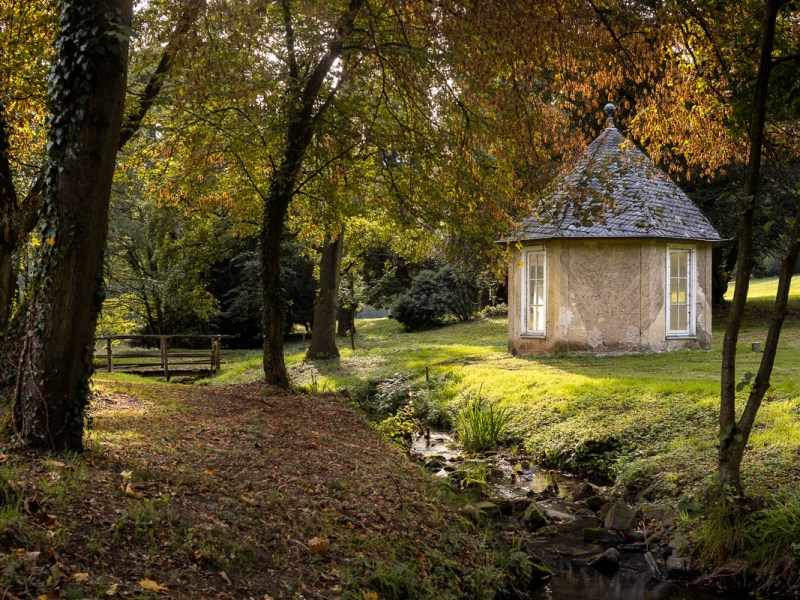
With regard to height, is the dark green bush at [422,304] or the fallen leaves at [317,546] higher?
the dark green bush at [422,304]

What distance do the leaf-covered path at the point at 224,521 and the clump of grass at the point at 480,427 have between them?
2677mm

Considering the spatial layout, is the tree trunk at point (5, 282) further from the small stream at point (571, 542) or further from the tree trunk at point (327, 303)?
the tree trunk at point (327, 303)

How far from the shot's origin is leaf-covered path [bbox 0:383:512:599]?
4254mm

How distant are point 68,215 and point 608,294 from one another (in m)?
13.6

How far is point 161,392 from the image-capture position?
11961mm

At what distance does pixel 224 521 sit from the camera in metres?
5.33

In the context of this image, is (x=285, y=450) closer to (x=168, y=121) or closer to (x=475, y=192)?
(x=475, y=192)

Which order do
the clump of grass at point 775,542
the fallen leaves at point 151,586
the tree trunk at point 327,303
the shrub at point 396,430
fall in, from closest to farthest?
Result: 1. the fallen leaves at point 151,586
2. the clump of grass at point 775,542
3. the shrub at point 396,430
4. the tree trunk at point 327,303

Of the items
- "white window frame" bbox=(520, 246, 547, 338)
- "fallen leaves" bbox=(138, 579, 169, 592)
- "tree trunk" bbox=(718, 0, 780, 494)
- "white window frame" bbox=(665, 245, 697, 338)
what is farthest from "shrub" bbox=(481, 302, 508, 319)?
"fallen leaves" bbox=(138, 579, 169, 592)

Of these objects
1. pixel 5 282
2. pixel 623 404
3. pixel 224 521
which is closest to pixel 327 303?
pixel 623 404

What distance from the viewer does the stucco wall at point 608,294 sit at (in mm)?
16844

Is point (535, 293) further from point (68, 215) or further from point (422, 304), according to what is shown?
point (422, 304)

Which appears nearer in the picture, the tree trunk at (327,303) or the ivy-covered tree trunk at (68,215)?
the ivy-covered tree trunk at (68,215)

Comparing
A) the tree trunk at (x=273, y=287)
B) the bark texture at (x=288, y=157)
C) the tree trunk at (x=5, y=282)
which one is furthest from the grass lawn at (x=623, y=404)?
the tree trunk at (x=5, y=282)
